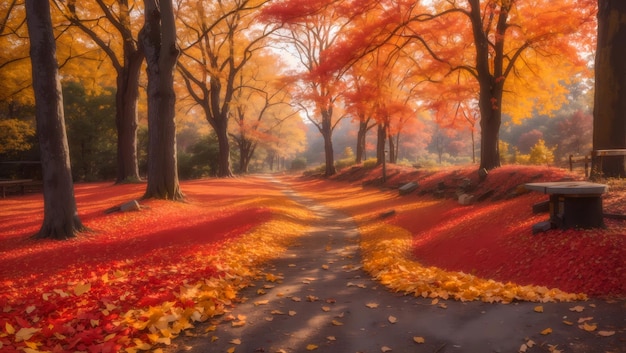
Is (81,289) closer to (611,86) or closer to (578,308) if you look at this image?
(578,308)

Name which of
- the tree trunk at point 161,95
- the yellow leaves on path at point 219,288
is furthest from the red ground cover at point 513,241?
the tree trunk at point 161,95

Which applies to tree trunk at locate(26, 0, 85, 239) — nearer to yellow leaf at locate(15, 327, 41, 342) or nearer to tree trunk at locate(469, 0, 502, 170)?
yellow leaf at locate(15, 327, 41, 342)

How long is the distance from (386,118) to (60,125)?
62.1 ft

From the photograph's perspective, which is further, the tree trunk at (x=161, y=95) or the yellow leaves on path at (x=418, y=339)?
the tree trunk at (x=161, y=95)

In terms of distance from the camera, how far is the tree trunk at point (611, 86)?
9758mm

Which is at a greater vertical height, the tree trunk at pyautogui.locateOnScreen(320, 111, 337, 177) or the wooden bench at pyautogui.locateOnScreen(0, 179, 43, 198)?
the tree trunk at pyautogui.locateOnScreen(320, 111, 337, 177)

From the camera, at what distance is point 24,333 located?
399cm

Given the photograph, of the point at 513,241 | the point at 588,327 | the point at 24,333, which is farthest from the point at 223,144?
the point at 588,327

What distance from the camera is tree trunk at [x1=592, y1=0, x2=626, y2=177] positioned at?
9.76 meters

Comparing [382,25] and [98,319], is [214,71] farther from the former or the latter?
[98,319]

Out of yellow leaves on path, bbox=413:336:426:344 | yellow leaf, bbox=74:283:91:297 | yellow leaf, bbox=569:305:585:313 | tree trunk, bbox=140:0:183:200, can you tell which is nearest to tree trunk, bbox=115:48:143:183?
tree trunk, bbox=140:0:183:200

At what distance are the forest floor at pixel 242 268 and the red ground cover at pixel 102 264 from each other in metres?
0.03

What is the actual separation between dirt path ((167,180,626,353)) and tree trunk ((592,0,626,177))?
7.04m

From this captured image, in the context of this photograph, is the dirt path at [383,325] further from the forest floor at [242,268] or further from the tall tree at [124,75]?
the tall tree at [124,75]
